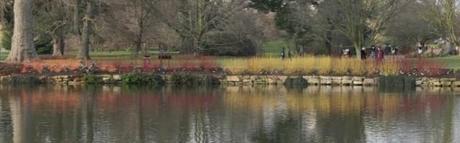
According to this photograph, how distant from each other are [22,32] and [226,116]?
21.2 metres

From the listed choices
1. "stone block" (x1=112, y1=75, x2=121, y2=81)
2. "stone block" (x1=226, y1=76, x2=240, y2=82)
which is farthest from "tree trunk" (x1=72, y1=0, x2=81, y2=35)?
"stone block" (x1=226, y1=76, x2=240, y2=82)

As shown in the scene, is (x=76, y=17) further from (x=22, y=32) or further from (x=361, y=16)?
(x=361, y=16)

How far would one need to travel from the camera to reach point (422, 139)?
15078mm

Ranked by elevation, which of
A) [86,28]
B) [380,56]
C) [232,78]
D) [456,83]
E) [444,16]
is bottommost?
[456,83]

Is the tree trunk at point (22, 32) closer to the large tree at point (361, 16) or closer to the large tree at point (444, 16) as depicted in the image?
the large tree at point (361, 16)

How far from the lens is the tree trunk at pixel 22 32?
37.2 meters

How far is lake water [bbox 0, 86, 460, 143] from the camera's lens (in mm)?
15430

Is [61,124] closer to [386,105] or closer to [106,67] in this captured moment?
[386,105]

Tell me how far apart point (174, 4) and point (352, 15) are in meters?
11.9

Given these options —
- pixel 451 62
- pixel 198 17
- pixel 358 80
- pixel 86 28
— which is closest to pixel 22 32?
pixel 86 28

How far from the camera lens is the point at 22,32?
37406mm

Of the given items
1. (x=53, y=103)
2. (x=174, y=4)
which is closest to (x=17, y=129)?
(x=53, y=103)

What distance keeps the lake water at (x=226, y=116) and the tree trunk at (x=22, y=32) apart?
874 centimetres

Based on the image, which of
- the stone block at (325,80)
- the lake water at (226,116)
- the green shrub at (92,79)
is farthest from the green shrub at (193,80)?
the stone block at (325,80)
